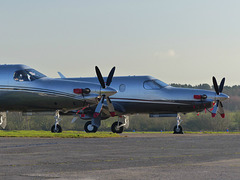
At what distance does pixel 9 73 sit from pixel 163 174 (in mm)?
20534

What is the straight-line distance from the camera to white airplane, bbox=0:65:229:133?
97.5 ft

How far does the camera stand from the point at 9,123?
290ft

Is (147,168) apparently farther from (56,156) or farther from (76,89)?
(76,89)

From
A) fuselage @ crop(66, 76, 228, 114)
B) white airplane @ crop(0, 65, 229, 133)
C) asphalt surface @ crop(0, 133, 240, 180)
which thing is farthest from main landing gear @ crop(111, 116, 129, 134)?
asphalt surface @ crop(0, 133, 240, 180)

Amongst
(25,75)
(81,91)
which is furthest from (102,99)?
(25,75)

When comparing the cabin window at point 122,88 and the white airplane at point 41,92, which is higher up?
the cabin window at point 122,88

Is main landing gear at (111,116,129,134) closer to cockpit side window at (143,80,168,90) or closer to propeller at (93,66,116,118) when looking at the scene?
cockpit side window at (143,80,168,90)

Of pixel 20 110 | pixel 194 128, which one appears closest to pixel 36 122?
pixel 194 128

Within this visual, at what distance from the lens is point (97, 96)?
1163 inches

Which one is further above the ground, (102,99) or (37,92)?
(37,92)

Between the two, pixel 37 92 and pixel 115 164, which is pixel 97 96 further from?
pixel 115 164

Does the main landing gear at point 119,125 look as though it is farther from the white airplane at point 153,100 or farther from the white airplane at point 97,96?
the white airplane at point 153,100

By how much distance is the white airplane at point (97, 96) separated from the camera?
29.7m

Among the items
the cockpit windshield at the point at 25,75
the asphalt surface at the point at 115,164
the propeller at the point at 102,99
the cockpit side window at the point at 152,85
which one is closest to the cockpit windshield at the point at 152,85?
the cockpit side window at the point at 152,85
